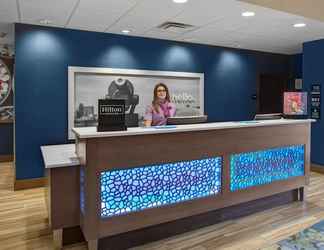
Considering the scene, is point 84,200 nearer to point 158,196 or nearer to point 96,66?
point 158,196

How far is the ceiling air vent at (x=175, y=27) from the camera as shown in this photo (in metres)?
4.40

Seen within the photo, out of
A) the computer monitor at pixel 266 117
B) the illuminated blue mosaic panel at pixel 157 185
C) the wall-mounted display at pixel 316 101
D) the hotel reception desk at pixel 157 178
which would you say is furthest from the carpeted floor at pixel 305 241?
the wall-mounted display at pixel 316 101

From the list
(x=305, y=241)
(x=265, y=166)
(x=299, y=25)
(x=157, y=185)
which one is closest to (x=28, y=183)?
(x=157, y=185)

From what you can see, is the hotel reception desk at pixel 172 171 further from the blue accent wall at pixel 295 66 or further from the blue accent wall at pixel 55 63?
the blue accent wall at pixel 295 66

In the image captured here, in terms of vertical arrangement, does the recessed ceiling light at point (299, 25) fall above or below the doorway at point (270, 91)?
above

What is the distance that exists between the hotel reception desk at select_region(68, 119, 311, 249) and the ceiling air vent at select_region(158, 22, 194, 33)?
202 centimetres

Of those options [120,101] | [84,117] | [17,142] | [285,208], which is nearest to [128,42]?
[84,117]

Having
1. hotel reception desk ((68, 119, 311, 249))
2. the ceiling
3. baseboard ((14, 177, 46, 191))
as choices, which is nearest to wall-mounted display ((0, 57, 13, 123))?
the ceiling

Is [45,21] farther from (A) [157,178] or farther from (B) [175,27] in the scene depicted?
(A) [157,178]

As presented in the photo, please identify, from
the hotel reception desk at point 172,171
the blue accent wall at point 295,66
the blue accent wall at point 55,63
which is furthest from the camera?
the blue accent wall at point 295,66

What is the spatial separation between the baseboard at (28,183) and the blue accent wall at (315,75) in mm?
5205

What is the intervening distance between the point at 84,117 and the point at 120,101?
250cm

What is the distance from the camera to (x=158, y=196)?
2.85 m

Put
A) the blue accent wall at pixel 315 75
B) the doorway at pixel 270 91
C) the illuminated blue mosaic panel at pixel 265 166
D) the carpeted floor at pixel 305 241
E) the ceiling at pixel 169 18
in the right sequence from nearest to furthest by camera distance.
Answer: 1. the carpeted floor at pixel 305 241
2. the illuminated blue mosaic panel at pixel 265 166
3. the ceiling at pixel 169 18
4. the blue accent wall at pixel 315 75
5. the doorway at pixel 270 91
